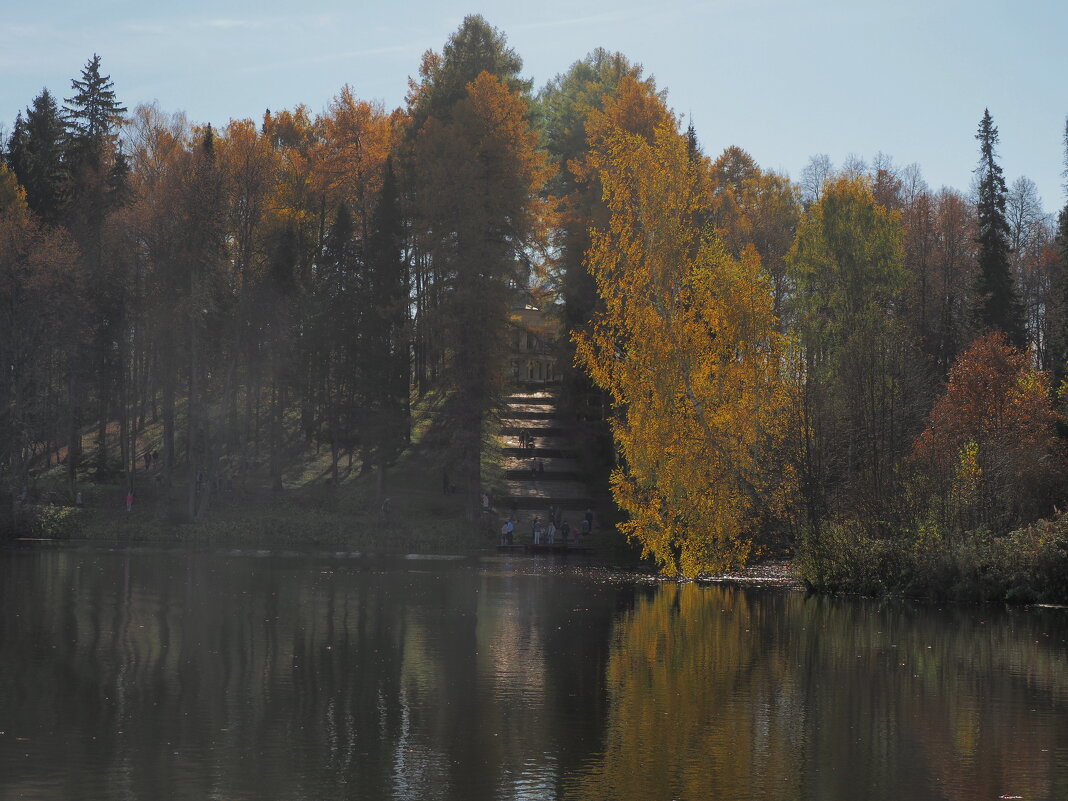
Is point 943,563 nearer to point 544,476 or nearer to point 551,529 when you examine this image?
point 551,529

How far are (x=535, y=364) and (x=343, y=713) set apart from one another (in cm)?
7100

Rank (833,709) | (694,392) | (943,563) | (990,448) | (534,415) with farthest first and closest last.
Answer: (534,415) → (990,448) → (694,392) → (943,563) → (833,709)

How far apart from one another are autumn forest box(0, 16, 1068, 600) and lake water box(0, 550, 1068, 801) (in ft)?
13.0

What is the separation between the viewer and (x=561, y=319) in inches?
2197

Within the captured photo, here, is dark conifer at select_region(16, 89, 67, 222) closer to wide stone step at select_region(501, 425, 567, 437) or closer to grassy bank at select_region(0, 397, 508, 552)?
grassy bank at select_region(0, 397, 508, 552)

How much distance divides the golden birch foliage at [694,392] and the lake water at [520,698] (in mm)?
3293

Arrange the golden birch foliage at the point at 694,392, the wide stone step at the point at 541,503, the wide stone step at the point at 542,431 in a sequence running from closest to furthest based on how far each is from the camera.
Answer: the golden birch foliage at the point at 694,392, the wide stone step at the point at 541,503, the wide stone step at the point at 542,431

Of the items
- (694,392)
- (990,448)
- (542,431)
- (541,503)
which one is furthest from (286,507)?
(990,448)

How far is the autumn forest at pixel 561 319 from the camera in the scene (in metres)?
31.7

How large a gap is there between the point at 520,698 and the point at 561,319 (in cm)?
4053

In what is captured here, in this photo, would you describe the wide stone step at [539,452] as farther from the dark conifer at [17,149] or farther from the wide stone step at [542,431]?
the dark conifer at [17,149]

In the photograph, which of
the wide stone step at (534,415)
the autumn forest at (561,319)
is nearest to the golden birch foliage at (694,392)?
the autumn forest at (561,319)

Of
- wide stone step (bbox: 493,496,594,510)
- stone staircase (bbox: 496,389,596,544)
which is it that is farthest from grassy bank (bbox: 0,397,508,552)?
wide stone step (bbox: 493,496,594,510)

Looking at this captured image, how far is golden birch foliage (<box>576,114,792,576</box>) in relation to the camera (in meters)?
31.6
